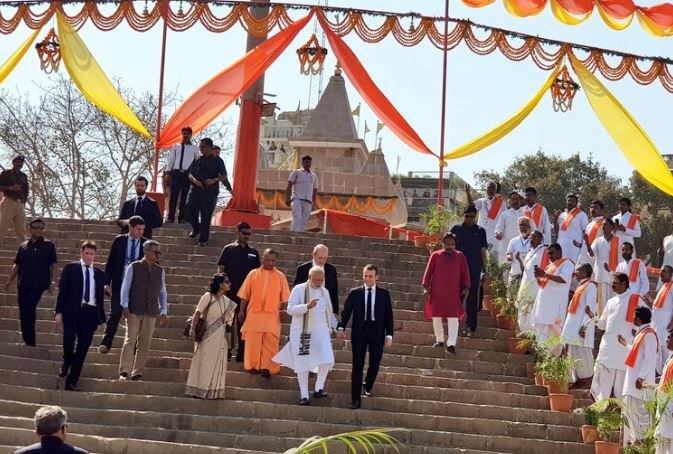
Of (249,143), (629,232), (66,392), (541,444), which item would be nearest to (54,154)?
(249,143)

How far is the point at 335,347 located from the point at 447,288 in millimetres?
1411

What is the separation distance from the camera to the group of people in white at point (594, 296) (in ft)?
39.0

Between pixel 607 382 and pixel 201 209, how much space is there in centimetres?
673

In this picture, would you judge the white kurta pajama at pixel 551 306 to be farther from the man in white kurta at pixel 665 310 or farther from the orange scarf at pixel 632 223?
Result: the orange scarf at pixel 632 223

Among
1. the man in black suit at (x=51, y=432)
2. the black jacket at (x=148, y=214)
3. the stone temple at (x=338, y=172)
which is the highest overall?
the stone temple at (x=338, y=172)

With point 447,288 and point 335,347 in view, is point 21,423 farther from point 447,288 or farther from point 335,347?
point 447,288

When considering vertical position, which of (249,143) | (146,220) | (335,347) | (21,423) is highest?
(249,143)

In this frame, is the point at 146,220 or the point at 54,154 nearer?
the point at 146,220

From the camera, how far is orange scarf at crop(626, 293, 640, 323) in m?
13.0

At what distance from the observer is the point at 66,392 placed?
40.4ft

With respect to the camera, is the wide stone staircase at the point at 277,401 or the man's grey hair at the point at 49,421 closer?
the man's grey hair at the point at 49,421

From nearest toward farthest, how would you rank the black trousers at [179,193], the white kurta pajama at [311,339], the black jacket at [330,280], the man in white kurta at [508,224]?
the white kurta pajama at [311,339]
the black jacket at [330,280]
the man in white kurta at [508,224]
the black trousers at [179,193]

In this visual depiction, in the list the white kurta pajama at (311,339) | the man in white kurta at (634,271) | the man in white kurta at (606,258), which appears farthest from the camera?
the man in white kurta at (606,258)

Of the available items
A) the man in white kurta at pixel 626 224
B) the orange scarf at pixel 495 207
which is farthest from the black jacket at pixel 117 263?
the man in white kurta at pixel 626 224
